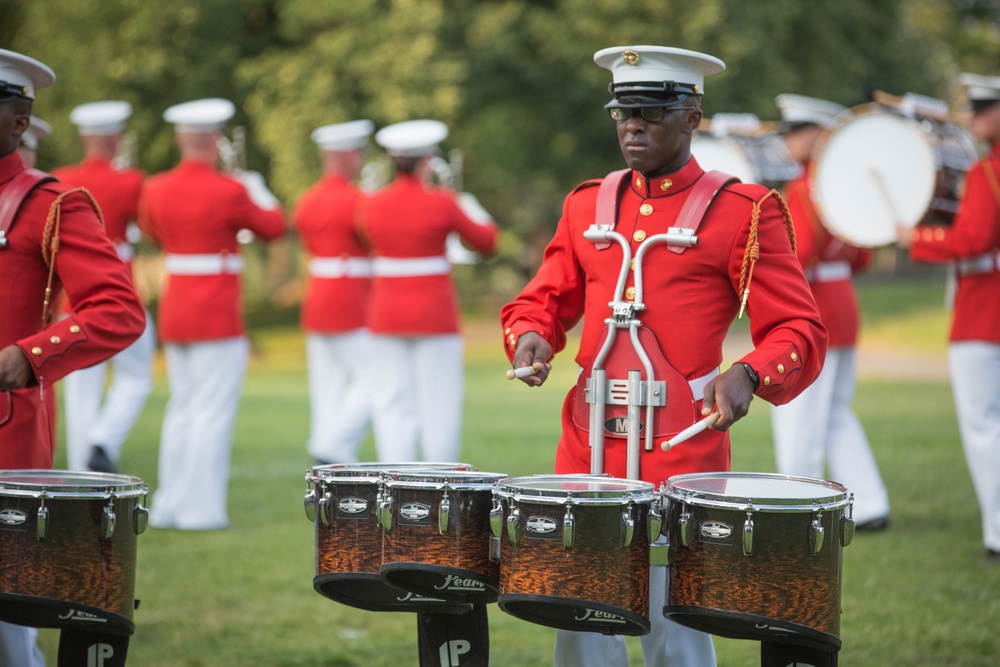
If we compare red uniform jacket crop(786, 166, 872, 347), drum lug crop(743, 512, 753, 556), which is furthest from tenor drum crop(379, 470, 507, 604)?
red uniform jacket crop(786, 166, 872, 347)

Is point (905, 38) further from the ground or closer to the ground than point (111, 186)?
further from the ground

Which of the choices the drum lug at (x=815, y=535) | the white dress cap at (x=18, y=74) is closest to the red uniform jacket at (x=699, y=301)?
the drum lug at (x=815, y=535)

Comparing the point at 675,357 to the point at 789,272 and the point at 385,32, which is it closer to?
the point at 789,272

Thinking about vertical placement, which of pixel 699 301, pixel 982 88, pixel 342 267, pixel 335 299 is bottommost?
pixel 699 301

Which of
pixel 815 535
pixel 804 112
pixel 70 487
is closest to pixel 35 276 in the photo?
pixel 70 487

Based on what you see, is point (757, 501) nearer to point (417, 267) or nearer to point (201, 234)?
point (201, 234)

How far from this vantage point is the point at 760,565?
11.9 feet

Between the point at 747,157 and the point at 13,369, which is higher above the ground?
the point at 747,157

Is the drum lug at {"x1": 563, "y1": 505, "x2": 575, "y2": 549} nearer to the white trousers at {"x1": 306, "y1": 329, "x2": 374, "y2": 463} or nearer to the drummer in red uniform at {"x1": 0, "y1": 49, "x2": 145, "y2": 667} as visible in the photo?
the drummer in red uniform at {"x1": 0, "y1": 49, "x2": 145, "y2": 667}

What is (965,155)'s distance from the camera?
7.92 m

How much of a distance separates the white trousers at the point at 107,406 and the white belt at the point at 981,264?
602 centimetres

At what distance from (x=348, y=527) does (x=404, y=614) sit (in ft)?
9.78

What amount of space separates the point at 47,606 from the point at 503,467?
7994 mm

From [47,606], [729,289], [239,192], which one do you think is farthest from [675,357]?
[239,192]
